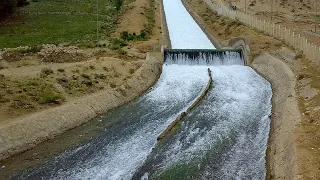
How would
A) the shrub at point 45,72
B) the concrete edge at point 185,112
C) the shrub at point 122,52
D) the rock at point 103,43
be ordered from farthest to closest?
the rock at point 103,43 < the shrub at point 122,52 < the shrub at point 45,72 < the concrete edge at point 185,112

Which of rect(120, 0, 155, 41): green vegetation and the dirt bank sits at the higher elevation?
rect(120, 0, 155, 41): green vegetation

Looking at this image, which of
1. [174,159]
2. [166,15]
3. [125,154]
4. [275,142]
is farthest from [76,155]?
[166,15]

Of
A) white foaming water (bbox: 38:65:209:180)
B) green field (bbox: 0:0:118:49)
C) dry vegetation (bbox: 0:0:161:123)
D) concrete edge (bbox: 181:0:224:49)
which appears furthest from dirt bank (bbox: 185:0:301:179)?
green field (bbox: 0:0:118:49)

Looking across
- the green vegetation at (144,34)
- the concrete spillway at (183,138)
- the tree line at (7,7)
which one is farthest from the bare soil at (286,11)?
the tree line at (7,7)

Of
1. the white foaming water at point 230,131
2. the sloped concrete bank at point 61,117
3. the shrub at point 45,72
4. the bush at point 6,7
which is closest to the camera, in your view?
the white foaming water at point 230,131

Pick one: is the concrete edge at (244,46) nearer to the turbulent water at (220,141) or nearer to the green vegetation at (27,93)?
the turbulent water at (220,141)

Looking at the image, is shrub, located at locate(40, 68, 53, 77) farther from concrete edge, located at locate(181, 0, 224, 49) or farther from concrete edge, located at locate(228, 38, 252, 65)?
concrete edge, located at locate(181, 0, 224, 49)

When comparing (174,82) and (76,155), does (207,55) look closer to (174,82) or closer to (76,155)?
(174,82)
